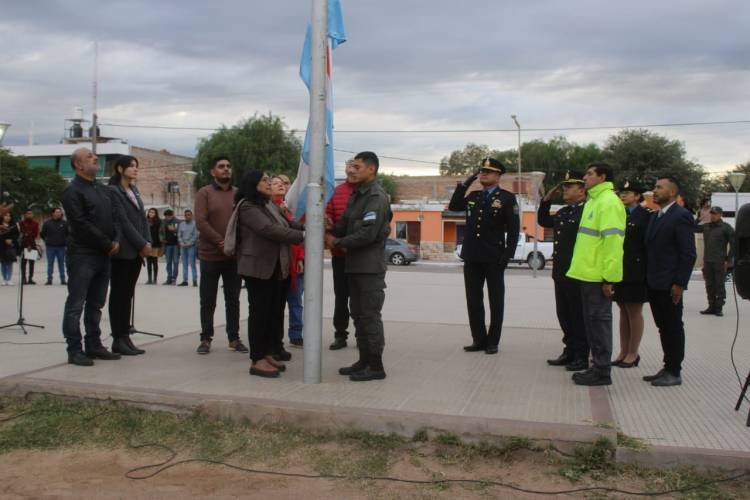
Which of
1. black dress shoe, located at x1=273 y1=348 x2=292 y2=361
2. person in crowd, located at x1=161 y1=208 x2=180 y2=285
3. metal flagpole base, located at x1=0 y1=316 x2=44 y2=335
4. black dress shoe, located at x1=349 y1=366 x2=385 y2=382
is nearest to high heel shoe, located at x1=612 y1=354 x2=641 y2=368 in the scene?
black dress shoe, located at x1=349 y1=366 x2=385 y2=382

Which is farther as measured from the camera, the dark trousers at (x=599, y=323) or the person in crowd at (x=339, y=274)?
the person in crowd at (x=339, y=274)

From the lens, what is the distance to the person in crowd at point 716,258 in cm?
1183

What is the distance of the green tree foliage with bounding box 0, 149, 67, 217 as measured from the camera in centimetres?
4098

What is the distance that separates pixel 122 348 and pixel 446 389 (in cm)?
338

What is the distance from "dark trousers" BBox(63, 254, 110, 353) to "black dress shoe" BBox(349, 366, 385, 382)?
263cm

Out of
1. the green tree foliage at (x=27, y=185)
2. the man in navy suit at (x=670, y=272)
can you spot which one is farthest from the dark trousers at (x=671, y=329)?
the green tree foliage at (x=27, y=185)

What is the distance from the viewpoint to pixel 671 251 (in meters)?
5.92

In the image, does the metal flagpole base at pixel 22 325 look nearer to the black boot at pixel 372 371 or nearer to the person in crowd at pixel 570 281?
the black boot at pixel 372 371

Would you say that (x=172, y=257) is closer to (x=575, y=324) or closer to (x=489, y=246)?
(x=489, y=246)

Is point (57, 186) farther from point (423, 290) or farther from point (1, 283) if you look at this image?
point (423, 290)

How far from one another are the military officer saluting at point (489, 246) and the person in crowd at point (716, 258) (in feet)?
20.4

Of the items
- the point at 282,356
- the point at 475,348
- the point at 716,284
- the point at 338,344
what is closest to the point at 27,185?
the point at 338,344

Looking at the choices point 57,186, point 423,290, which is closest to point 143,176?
point 57,186

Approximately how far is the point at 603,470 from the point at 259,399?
2.44 meters
